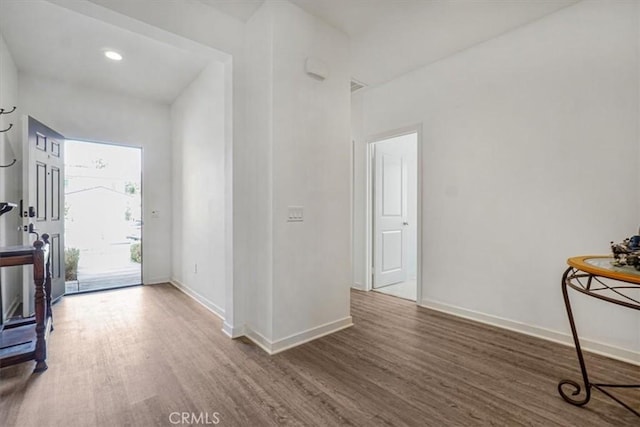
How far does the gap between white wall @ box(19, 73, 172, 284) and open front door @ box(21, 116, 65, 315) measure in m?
0.36

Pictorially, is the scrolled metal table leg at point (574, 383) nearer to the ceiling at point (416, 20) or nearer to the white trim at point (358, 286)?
the ceiling at point (416, 20)

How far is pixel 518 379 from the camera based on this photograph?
1.91 meters

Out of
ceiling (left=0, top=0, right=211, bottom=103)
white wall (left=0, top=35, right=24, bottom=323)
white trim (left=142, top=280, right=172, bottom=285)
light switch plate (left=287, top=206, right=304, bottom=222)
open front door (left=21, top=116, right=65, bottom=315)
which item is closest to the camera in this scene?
light switch plate (left=287, top=206, right=304, bottom=222)

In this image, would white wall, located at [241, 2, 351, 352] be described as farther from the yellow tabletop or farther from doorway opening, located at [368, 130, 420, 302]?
the yellow tabletop

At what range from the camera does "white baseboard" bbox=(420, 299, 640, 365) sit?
2.16 metres

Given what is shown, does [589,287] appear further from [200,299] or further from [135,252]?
[135,252]

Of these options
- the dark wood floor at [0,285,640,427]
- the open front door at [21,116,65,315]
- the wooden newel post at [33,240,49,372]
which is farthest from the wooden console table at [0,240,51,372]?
the open front door at [21,116,65,315]

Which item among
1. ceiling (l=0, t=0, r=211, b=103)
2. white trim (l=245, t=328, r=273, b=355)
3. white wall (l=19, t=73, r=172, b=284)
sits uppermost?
ceiling (l=0, t=0, r=211, b=103)

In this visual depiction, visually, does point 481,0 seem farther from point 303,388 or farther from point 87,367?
point 87,367

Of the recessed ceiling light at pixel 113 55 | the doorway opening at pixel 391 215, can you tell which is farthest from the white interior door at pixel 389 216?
the recessed ceiling light at pixel 113 55

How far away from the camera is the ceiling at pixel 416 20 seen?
93.7 inches

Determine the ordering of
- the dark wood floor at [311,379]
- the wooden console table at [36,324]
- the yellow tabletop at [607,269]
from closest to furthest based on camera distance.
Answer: the yellow tabletop at [607,269] → the dark wood floor at [311,379] → the wooden console table at [36,324]

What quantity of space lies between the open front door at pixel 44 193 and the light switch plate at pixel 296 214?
2.69m

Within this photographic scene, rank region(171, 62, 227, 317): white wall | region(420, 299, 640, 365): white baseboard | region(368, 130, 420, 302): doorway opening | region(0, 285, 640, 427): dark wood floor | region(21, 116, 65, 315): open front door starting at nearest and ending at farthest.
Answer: region(0, 285, 640, 427): dark wood floor → region(420, 299, 640, 365): white baseboard → region(21, 116, 65, 315): open front door → region(171, 62, 227, 317): white wall → region(368, 130, 420, 302): doorway opening
